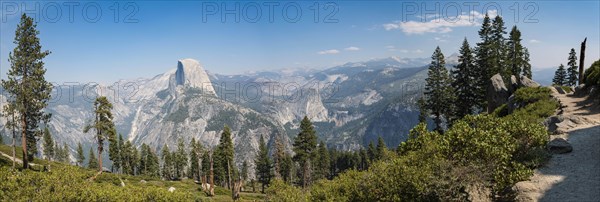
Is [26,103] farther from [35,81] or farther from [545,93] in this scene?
[545,93]

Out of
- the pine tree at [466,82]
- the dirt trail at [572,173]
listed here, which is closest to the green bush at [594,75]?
the dirt trail at [572,173]

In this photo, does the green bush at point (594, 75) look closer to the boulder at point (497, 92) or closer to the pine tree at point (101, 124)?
the boulder at point (497, 92)

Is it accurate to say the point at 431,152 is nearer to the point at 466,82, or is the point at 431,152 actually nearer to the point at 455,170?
the point at 455,170

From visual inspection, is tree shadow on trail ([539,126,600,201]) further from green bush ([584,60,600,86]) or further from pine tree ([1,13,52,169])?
pine tree ([1,13,52,169])

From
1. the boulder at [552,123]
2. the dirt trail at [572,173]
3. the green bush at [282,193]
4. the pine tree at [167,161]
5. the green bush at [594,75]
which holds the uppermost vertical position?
the green bush at [594,75]

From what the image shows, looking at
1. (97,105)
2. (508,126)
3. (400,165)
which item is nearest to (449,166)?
(400,165)

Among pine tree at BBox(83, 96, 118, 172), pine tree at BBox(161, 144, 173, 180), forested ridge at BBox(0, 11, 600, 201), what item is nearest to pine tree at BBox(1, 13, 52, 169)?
forested ridge at BBox(0, 11, 600, 201)

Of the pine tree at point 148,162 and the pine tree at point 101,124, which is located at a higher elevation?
the pine tree at point 101,124
